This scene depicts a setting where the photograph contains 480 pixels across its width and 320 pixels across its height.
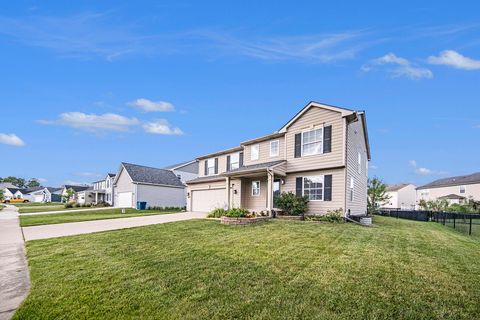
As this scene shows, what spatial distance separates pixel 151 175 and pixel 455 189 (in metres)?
49.4

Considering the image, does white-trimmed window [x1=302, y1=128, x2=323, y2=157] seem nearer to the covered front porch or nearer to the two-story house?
the covered front porch

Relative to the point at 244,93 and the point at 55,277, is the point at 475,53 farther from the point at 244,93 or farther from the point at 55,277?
the point at 55,277

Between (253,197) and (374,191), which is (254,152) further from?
(374,191)

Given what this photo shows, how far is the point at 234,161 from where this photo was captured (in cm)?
2197

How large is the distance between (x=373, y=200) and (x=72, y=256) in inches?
1071

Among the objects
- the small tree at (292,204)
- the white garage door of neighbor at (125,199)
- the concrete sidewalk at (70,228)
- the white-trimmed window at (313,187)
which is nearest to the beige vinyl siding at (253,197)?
the small tree at (292,204)

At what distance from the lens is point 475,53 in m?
14.6

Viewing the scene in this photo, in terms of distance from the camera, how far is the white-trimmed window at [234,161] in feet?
71.1

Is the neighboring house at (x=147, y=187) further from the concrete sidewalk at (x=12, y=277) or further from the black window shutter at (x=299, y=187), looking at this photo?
the concrete sidewalk at (x=12, y=277)

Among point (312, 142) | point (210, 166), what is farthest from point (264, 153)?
point (210, 166)

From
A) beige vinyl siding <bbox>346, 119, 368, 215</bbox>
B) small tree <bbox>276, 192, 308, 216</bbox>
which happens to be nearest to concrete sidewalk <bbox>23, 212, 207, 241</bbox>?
small tree <bbox>276, 192, 308, 216</bbox>

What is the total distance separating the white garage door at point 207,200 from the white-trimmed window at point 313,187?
302 inches

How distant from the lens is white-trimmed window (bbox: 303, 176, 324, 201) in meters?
15.4

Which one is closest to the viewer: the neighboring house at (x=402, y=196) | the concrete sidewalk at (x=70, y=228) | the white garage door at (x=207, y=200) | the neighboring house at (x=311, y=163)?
the concrete sidewalk at (x=70, y=228)
